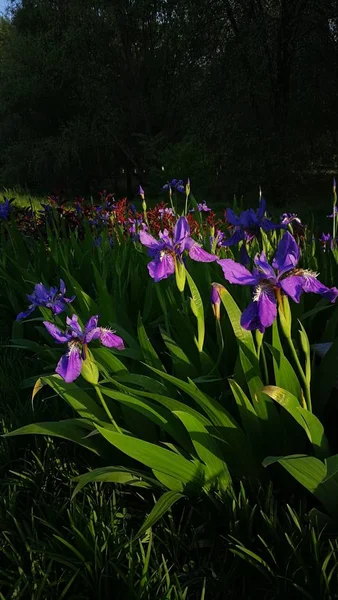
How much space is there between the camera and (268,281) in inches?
49.4

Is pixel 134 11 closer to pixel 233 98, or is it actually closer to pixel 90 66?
pixel 90 66

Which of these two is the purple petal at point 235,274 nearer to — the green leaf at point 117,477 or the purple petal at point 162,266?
the purple petal at point 162,266

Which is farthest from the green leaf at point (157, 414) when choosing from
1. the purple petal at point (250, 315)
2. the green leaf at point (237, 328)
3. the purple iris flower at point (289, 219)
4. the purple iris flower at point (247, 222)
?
the purple iris flower at point (289, 219)

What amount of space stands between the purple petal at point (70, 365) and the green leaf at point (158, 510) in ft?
1.33

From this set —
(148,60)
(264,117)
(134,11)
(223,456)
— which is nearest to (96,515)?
(223,456)

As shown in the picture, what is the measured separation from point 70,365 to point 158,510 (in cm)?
45

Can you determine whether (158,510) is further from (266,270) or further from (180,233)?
(180,233)

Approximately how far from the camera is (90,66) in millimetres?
20469

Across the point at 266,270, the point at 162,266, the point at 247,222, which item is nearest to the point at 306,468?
the point at 266,270

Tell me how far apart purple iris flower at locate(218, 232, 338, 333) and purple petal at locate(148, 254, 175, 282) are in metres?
0.35

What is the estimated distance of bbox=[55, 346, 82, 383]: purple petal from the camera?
4.27 feet

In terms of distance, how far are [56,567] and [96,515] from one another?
0.17 meters

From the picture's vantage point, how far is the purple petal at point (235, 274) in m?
1.25

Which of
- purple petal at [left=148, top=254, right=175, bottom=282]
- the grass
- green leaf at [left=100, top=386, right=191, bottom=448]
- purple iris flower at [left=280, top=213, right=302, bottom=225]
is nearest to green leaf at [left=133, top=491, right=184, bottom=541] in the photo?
the grass
